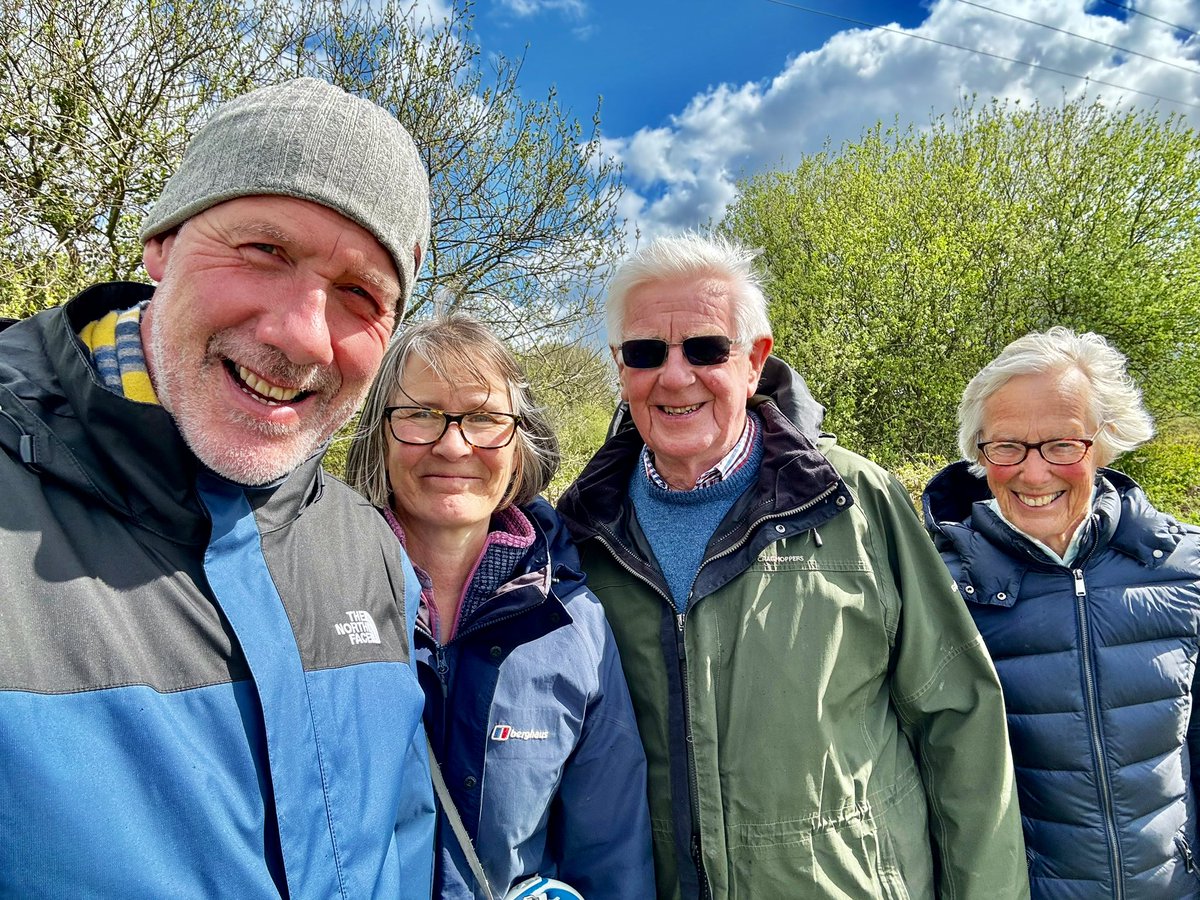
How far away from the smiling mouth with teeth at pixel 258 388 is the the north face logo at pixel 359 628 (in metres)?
0.43

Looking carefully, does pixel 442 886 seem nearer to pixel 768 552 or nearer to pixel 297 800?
pixel 297 800

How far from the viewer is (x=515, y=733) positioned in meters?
1.64

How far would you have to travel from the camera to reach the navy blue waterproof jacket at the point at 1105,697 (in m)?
1.86

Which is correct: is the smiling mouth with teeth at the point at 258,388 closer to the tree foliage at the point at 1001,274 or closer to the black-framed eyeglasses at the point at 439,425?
the black-framed eyeglasses at the point at 439,425

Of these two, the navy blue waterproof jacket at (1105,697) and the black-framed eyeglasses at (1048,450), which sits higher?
the black-framed eyeglasses at (1048,450)

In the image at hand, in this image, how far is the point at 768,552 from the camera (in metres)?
1.86

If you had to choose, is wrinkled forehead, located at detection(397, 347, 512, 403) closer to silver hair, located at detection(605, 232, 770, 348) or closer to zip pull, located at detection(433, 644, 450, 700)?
silver hair, located at detection(605, 232, 770, 348)

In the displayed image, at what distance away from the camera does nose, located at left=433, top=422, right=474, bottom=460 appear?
191 cm

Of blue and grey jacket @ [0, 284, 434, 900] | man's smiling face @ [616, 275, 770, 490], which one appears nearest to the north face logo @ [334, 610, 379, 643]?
blue and grey jacket @ [0, 284, 434, 900]

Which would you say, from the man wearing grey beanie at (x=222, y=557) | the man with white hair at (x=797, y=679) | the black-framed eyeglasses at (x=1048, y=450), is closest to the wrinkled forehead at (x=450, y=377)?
the man wearing grey beanie at (x=222, y=557)

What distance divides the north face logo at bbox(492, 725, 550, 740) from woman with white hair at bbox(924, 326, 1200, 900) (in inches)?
51.6

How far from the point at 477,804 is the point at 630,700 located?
471mm

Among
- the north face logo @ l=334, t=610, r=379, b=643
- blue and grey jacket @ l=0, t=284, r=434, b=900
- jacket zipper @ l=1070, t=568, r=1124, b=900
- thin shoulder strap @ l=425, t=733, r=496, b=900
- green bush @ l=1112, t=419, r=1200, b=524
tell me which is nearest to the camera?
blue and grey jacket @ l=0, t=284, r=434, b=900

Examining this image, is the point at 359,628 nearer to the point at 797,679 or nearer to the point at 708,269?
the point at 797,679
